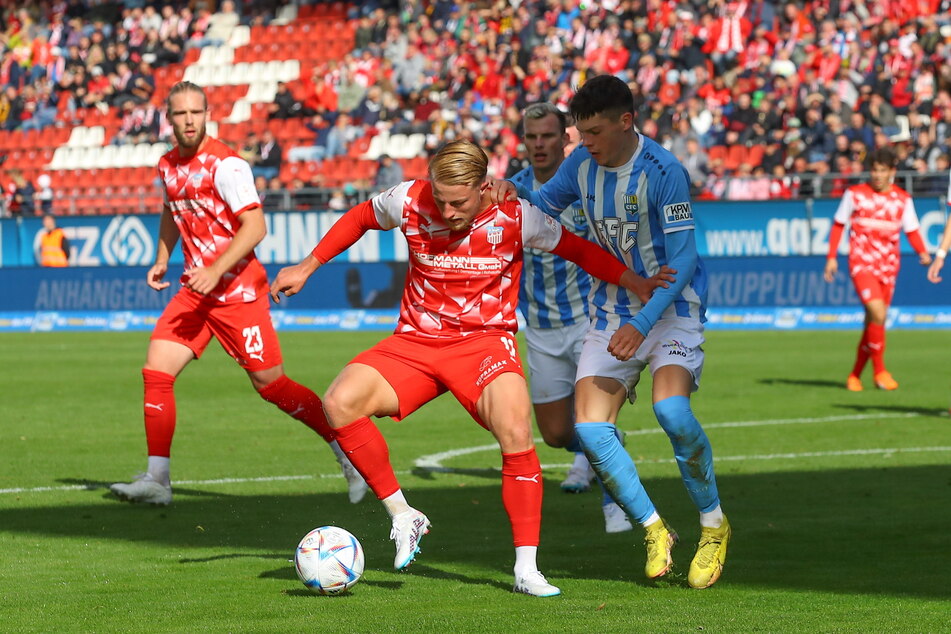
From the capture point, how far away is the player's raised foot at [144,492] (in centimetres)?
816

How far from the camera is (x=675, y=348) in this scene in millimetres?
6184

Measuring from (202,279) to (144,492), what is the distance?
1348 mm

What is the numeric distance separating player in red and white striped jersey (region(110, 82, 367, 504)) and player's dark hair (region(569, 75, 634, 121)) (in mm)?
2705

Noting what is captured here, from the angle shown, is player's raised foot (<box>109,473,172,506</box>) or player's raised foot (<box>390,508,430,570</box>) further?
player's raised foot (<box>109,473,172,506</box>)

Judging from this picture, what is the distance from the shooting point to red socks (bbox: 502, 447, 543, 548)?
580 cm

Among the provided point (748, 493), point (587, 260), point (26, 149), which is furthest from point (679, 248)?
point (26, 149)

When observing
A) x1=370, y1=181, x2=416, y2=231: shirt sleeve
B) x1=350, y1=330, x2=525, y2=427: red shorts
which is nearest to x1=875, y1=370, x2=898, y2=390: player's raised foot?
x1=350, y1=330, x2=525, y2=427: red shorts

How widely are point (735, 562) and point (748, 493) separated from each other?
2.13m

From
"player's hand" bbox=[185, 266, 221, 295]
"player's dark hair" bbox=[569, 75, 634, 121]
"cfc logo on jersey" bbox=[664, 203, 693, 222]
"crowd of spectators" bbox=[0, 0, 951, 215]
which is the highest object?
"crowd of spectators" bbox=[0, 0, 951, 215]

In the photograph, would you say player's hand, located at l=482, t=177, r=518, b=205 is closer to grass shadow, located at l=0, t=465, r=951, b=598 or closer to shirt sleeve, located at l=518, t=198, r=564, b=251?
shirt sleeve, located at l=518, t=198, r=564, b=251

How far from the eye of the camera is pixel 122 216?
87.1 ft

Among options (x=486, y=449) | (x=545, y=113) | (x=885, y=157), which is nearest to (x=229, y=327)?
(x=545, y=113)

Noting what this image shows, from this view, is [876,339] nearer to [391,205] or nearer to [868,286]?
[868,286]

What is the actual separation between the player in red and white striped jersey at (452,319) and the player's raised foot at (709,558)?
0.67 m
